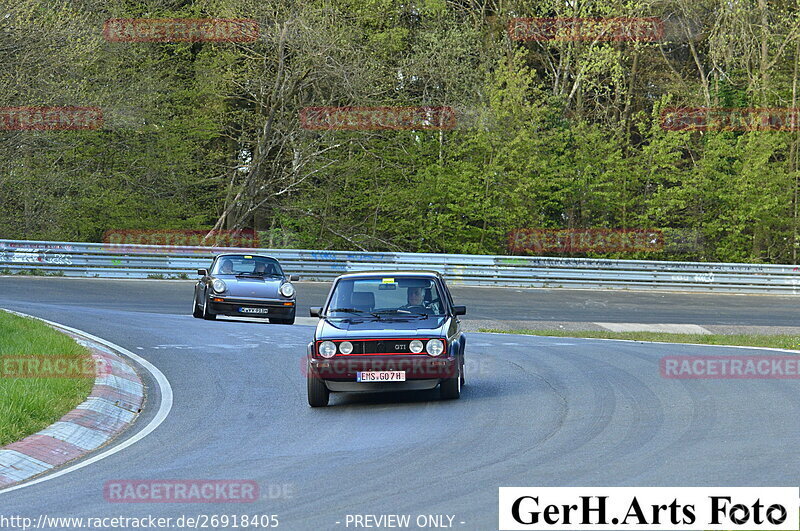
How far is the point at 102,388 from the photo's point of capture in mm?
12391

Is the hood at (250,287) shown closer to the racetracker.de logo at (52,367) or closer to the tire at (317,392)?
A: the racetracker.de logo at (52,367)

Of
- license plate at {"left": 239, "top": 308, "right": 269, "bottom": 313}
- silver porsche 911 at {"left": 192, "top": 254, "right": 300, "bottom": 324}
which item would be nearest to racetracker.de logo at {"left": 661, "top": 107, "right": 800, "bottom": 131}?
silver porsche 911 at {"left": 192, "top": 254, "right": 300, "bottom": 324}

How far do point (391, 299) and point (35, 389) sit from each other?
13.7 ft

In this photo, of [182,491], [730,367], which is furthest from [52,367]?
[730,367]

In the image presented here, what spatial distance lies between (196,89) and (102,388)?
31.5 metres

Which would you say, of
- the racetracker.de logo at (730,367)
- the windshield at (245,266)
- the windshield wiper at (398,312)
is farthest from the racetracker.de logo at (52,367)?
the windshield at (245,266)

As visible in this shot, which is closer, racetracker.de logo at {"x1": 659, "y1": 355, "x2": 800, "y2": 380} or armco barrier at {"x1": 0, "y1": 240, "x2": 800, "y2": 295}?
racetracker.de logo at {"x1": 659, "y1": 355, "x2": 800, "y2": 380}

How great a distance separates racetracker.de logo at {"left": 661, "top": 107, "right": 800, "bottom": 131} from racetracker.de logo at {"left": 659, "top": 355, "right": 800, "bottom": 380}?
28.7 m

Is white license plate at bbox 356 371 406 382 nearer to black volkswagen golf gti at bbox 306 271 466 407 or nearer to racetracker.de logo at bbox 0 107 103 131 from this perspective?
black volkswagen golf gti at bbox 306 271 466 407

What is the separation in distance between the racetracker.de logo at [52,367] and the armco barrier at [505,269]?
1881 centimetres

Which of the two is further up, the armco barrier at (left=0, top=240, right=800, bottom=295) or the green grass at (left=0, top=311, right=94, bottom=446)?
the armco barrier at (left=0, top=240, right=800, bottom=295)

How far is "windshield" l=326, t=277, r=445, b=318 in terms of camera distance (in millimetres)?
12523

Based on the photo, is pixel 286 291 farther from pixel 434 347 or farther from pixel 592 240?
pixel 592 240

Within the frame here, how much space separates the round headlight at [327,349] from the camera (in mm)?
11734
